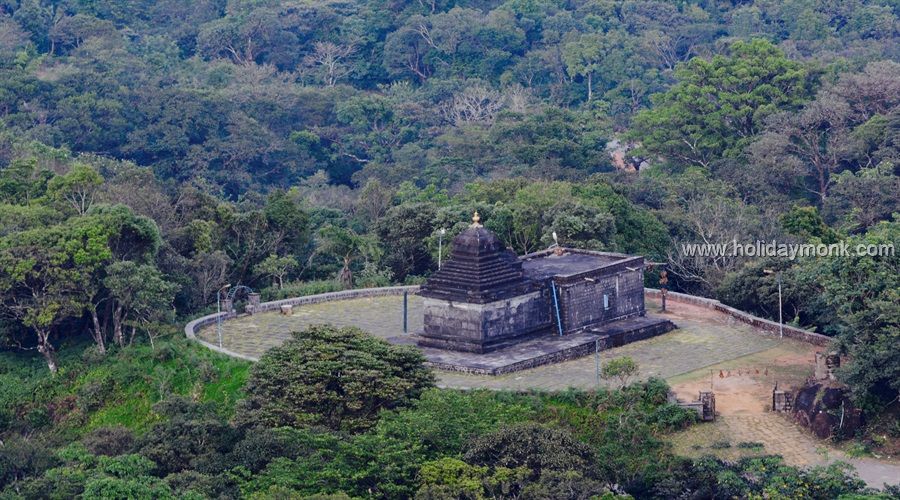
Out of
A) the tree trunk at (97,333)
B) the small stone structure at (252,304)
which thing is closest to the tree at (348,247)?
the small stone structure at (252,304)

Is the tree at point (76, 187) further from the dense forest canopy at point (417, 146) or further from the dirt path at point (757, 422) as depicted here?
the dirt path at point (757, 422)

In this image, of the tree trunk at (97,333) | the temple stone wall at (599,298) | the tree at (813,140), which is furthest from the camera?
the tree at (813,140)

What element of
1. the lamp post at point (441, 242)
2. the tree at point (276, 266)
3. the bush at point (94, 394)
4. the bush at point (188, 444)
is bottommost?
the bush at point (94, 394)

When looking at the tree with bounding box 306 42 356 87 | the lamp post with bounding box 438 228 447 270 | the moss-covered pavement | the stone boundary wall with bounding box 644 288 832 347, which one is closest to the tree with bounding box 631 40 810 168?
the lamp post with bounding box 438 228 447 270

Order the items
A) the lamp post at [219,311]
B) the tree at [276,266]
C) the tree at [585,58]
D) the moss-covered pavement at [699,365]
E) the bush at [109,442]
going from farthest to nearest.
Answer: the tree at [585,58] → the tree at [276,266] → the lamp post at [219,311] → the bush at [109,442] → the moss-covered pavement at [699,365]

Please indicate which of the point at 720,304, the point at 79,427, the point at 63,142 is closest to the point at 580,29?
the point at 63,142

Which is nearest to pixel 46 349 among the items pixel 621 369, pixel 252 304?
pixel 252 304

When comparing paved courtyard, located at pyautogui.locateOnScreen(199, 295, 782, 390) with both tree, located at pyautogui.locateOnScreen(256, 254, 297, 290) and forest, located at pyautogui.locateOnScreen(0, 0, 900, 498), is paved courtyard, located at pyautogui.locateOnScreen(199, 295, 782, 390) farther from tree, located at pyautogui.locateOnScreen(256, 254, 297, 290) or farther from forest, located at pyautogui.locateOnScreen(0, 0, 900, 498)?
tree, located at pyautogui.locateOnScreen(256, 254, 297, 290)
